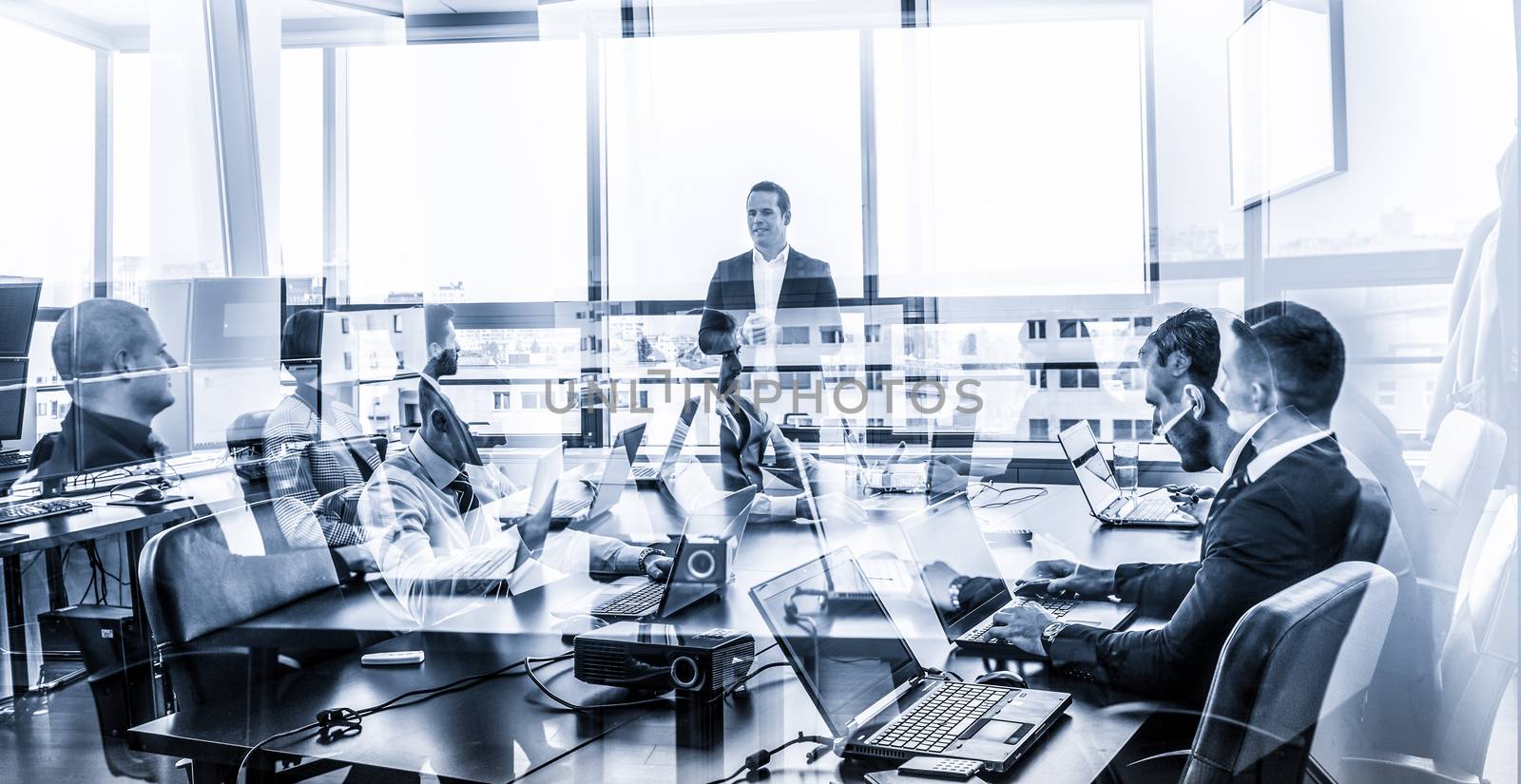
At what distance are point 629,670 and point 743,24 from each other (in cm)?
202

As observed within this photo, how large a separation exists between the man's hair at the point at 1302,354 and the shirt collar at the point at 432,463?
1843mm

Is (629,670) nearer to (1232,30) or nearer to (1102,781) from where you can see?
(1102,781)

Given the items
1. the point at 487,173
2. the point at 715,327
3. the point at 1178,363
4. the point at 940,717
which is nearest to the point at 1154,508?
the point at 1178,363

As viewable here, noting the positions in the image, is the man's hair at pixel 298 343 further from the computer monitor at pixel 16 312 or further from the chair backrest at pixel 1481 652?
the chair backrest at pixel 1481 652

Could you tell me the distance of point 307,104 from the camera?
3488 mm

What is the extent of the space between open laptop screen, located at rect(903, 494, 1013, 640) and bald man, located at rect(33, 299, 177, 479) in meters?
2.47

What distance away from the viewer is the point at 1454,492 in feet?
4.84

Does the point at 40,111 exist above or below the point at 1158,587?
above

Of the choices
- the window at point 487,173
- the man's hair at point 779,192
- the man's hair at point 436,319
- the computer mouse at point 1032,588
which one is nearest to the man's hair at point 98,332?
the window at point 487,173

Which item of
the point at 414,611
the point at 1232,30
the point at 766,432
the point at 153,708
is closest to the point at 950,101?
the point at 1232,30

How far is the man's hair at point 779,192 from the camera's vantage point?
256 centimetres

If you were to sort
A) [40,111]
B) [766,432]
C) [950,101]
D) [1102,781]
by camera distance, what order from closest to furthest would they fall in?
[1102,781] < [950,101] < [766,432] < [40,111]

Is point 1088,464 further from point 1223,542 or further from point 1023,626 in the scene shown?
point 1023,626

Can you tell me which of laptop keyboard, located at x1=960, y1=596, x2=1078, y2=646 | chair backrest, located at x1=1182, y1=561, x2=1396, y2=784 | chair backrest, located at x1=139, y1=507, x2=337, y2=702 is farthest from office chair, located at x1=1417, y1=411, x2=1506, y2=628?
chair backrest, located at x1=139, y1=507, x2=337, y2=702
